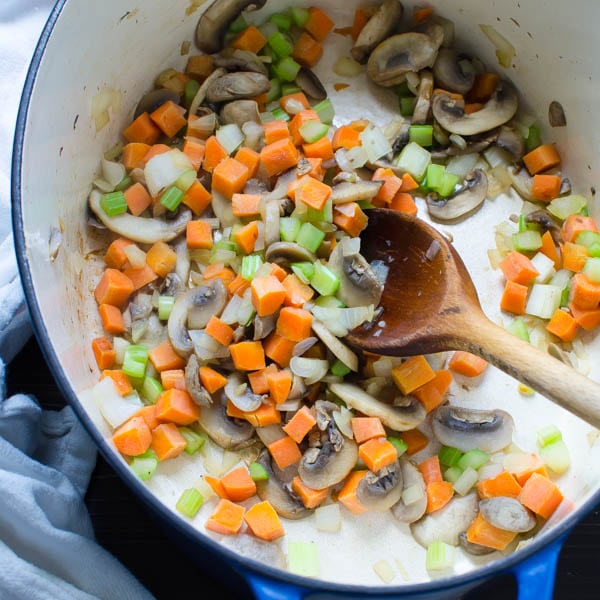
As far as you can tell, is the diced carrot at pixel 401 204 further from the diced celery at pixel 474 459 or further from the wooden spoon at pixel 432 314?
the diced celery at pixel 474 459

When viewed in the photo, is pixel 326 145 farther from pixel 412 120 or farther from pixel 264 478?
pixel 264 478

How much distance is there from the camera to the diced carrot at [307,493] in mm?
1982

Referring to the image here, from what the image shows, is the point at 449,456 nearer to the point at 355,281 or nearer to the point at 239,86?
the point at 355,281

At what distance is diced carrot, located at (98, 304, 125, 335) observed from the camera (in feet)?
6.86

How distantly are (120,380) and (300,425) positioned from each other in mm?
430

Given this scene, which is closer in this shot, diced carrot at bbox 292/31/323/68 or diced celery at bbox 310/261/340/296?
diced celery at bbox 310/261/340/296

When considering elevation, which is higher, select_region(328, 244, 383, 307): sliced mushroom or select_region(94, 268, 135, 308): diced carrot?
select_region(94, 268, 135, 308): diced carrot

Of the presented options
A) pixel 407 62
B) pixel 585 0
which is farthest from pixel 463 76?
pixel 585 0

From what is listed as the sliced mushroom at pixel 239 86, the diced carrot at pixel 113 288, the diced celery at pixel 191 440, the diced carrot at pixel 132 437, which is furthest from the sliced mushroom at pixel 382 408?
the sliced mushroom at pixel 239 86

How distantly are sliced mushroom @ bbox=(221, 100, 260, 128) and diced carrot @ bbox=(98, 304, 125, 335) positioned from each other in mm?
578

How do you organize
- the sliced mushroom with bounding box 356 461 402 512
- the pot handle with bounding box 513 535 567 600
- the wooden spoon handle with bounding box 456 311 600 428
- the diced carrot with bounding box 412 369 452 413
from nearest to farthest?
1. the pot handle with bounding box 513 535 567 600
2. the wooden spoon handle with bounding box 456 311 600 428
3. the sliced mushroom with bounding box 356 461 402 512
4. the diced carrot with bounding box 412 369 452 413

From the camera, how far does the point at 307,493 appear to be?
1.98 m

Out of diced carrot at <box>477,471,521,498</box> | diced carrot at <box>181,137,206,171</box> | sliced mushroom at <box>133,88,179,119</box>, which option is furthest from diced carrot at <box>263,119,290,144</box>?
diced carrot at <box>477,471,521,498</box>

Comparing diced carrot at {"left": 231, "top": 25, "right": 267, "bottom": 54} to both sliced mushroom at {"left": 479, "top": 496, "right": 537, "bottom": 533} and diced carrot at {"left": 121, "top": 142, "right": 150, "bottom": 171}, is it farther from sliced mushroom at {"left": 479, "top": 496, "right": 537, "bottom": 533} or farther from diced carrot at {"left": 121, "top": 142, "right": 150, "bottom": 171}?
sliced mushroom at {"left": 479, "top": 496, "right": 537, "bottom": 533}
